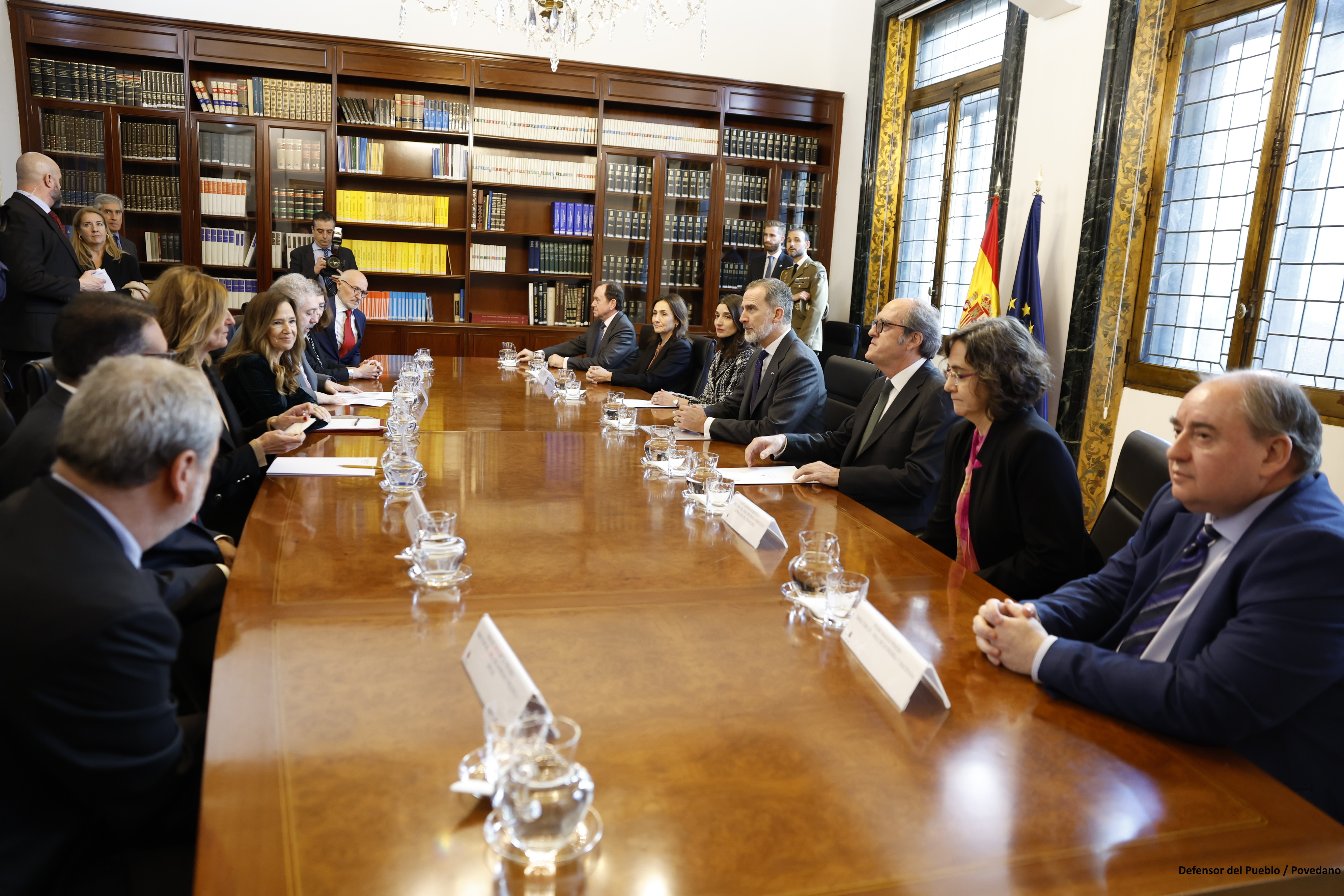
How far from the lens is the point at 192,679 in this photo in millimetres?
1772

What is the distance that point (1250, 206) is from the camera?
4066 mm

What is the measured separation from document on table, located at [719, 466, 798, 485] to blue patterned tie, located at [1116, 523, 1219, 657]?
1.20 m

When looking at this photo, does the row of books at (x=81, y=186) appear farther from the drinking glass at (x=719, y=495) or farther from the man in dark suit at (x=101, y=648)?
the man in dark suit at (x=101, y=648)

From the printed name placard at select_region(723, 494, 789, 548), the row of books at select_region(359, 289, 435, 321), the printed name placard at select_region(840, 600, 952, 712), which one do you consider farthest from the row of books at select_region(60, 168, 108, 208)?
the printed name placard at select_region(840, 600, 952, 712)

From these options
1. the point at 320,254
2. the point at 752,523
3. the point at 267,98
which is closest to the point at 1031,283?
the point at 752,523

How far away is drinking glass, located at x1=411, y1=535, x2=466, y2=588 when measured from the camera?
1.68m

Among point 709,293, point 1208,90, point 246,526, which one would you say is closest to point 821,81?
point 709,293

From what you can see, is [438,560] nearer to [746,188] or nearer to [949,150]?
[949,150]

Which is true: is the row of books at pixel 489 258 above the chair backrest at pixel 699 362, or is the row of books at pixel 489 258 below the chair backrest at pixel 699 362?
above

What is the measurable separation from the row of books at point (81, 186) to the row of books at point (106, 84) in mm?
502

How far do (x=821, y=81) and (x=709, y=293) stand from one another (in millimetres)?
2169

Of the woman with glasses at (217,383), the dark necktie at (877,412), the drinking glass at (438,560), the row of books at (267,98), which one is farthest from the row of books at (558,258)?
the drinking glass at (438,560)

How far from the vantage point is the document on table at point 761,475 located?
8.75ft

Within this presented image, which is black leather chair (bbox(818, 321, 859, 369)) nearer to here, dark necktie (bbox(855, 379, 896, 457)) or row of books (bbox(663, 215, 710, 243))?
row of books (bbox(663, 215, 710, 243))
